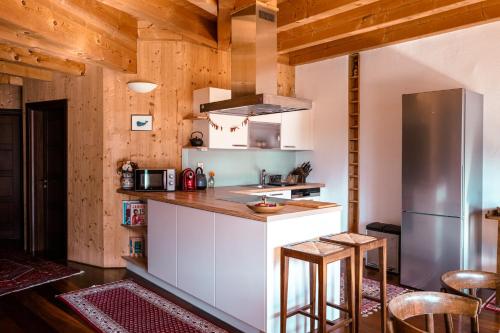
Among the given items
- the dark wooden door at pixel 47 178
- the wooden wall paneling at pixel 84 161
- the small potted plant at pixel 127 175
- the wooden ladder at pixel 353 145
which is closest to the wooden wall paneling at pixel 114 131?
the wooden wall paneling at pixel 84 161

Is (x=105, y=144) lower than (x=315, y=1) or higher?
lower

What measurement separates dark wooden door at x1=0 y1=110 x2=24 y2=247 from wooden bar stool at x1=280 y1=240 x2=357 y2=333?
4.93 metres

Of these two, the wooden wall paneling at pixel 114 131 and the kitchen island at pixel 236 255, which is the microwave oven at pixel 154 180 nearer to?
the wooden wall paneling at pixel 114 131

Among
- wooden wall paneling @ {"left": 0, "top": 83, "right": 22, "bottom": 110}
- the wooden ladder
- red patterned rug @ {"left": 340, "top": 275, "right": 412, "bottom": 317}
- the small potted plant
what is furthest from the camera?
wooden wall paneling @ {"left": 0, "top": 83, "right": 22, "bottom": 110}

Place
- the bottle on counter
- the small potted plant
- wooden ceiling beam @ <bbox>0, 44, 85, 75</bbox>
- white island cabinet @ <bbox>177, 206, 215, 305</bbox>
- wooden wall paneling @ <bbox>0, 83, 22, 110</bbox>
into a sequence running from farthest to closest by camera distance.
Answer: wooden wall paneling @ <bbox>0, 83, 22, 110</bbox> < the bottle on counter < the small potted plant < wooden ceiling beam @ <bbox>0, 44, 85, 75</bbox> < white island cabinet @ <bbox>177, 206, 215, 305</bbox>

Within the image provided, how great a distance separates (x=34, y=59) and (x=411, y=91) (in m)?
4.34

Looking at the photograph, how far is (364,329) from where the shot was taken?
9.82 ft

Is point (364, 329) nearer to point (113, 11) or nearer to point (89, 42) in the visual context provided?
point (89, 42)

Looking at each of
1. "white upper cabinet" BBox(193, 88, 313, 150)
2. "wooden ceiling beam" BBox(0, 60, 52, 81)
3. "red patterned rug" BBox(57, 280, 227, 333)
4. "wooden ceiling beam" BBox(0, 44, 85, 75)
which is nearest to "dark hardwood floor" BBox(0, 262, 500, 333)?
"red patterned rug" BBox(57, 280, 227, 333)

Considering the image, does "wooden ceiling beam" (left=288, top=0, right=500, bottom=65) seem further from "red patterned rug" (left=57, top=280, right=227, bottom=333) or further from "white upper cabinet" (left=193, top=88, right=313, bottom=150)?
"red patterned rug" (left=57, top=280, right=227, bottom=333)

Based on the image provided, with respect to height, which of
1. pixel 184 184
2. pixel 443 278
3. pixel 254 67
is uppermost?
pixel 254 67

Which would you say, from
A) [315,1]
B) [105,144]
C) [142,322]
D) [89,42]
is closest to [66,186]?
[105,144]

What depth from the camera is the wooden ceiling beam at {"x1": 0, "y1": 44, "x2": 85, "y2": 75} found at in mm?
4105

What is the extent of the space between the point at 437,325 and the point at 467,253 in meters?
0.98
